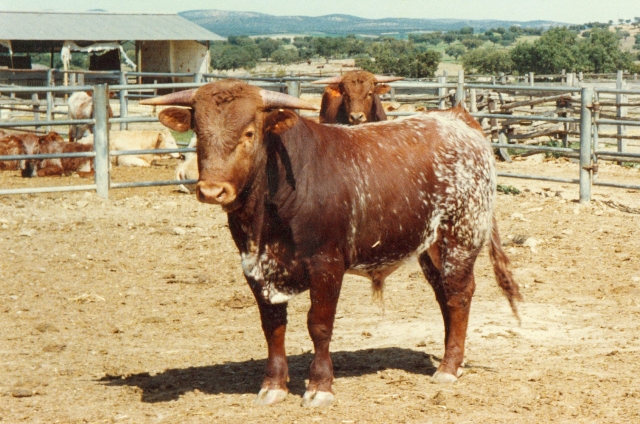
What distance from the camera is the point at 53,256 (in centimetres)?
881

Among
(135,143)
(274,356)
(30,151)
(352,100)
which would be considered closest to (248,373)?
(274,356)

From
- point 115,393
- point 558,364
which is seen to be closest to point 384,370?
point 558,364

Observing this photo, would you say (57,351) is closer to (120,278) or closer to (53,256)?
(120,278)

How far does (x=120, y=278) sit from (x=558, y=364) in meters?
4.27

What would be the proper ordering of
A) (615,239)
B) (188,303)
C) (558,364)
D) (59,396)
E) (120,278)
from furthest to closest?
(615,239)
(120,278)
(188,303)
(558,364)
(59,396)

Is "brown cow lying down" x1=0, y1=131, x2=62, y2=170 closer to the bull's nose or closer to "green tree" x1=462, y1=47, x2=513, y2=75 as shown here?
the bull's nose

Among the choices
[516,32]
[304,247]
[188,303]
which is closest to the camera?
A: [304,247]

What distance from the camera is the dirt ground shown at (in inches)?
187

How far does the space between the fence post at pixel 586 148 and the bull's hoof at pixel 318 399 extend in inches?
310

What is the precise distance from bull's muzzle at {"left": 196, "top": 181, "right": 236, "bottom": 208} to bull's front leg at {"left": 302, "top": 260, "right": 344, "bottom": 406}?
0.72 m

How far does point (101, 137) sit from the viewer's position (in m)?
11.5

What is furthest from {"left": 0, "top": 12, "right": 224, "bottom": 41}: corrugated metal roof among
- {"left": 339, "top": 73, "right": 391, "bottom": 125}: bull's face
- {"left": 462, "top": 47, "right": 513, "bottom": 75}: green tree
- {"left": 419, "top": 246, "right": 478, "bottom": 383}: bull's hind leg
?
{"left": 419, "top": 246, "right": 478, "bottom": 383}: bull's hind leg

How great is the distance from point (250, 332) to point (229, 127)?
2521mm

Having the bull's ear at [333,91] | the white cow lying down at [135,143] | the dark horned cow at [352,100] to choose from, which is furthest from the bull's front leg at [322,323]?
the white cow lying down at [135,143]
